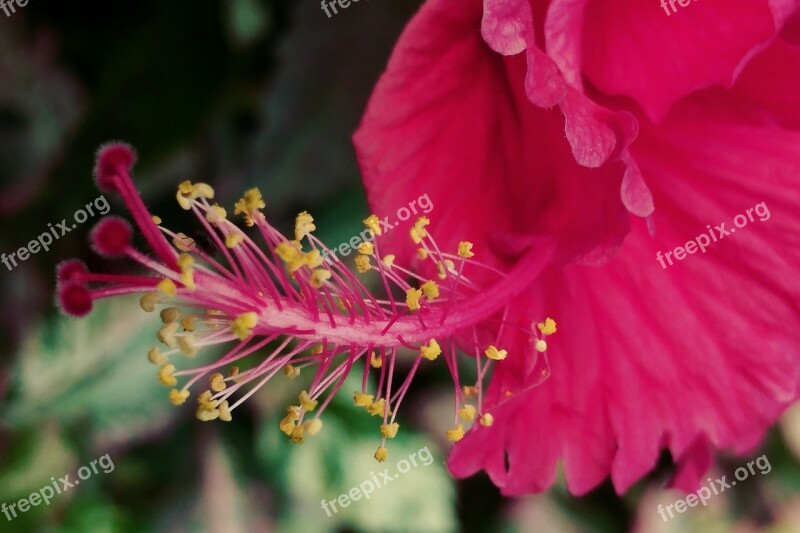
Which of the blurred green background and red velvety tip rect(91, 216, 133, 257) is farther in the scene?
the blurred green background

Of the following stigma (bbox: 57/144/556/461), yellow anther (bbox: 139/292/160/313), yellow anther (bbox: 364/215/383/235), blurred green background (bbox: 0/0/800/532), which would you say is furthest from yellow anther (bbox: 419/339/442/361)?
blurred green background (bbox: 0/0/800/532)

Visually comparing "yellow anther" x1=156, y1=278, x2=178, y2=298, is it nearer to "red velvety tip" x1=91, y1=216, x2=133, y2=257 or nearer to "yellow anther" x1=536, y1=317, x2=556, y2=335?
"red velvety tip" x1=91, y1=216, x2=133, y2=257

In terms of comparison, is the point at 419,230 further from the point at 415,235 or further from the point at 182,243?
the point at 182,243

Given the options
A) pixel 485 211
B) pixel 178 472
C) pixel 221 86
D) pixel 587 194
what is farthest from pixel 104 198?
pixel 587 194

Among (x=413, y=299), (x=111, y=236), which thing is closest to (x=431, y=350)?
(x=413, y=299)

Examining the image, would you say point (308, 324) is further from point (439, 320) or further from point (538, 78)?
point (538, 78)

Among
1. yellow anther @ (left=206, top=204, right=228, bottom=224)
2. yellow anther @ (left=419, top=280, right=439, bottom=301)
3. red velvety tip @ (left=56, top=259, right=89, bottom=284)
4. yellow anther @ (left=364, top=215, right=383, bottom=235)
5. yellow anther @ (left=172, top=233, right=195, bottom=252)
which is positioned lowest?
yellow anther @ (left=419, top=280, right=439, bottom=301)

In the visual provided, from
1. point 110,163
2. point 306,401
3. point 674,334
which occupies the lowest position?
point 674,334
